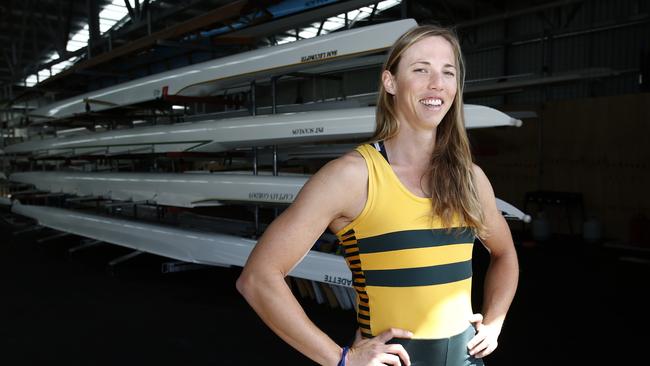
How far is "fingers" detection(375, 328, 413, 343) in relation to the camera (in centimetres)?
88

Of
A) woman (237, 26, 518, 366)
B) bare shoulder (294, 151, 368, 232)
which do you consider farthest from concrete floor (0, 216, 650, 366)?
bare shoulder (294, 151, 368, 232)

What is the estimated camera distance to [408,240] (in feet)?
2.94

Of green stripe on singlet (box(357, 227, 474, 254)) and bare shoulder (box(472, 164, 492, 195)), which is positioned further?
bare shoulder (box(472, 164, 492, 195))

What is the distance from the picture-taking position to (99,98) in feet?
16.4

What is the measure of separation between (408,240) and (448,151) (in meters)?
0.23

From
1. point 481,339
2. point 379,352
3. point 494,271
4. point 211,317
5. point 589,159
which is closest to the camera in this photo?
point 379,352

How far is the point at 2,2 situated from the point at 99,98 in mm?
5392

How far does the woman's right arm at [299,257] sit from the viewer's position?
2.77 ft

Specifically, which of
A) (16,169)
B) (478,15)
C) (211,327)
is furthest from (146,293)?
(478,15)

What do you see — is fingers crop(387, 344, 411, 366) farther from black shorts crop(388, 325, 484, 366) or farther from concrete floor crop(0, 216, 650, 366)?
concrete floor crop(0, 216, 650, 366)

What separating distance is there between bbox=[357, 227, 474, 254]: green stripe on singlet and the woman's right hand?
0.15 meters

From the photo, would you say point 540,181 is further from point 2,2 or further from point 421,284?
point 2,2

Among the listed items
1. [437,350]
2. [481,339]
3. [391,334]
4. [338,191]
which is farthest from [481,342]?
[338,191]

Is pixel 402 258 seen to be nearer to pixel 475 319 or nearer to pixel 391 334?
pixel 391 334
